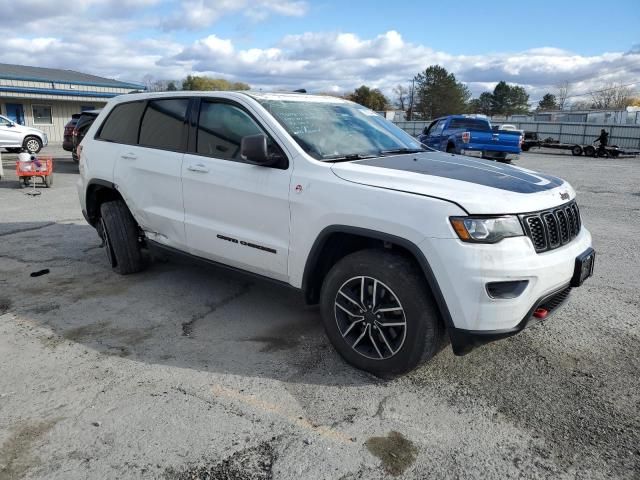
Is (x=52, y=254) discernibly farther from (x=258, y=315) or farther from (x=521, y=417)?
(x=521, y=417)

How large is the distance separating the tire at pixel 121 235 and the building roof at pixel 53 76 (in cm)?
2980

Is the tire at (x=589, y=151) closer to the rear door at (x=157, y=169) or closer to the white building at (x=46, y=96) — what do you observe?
the rear door at (x=157, y=169)

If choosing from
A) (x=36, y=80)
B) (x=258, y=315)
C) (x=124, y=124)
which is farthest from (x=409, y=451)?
(x=36, y=80)

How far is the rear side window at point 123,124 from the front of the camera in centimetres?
513

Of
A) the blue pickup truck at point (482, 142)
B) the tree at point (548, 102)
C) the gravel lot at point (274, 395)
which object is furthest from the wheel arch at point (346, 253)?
the tree at point (548, 102)

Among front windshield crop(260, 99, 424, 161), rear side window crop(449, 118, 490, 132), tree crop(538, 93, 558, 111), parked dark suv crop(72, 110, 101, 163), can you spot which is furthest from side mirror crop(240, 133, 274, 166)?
tree crop(538, 93, 558, 111)

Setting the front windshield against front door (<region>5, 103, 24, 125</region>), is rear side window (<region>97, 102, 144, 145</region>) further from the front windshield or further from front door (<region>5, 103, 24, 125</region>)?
A: front door (<region>5, 103, 24, 125</region>)

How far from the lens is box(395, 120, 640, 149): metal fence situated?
31.8 m

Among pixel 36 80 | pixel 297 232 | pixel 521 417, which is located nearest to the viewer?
pixel 521 417

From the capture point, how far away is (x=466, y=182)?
3189 millimetres

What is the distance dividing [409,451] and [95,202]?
4526 mm

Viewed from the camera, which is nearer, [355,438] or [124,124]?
[355,438]

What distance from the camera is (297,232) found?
3.60 metres

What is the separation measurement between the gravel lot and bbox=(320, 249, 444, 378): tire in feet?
0.64
